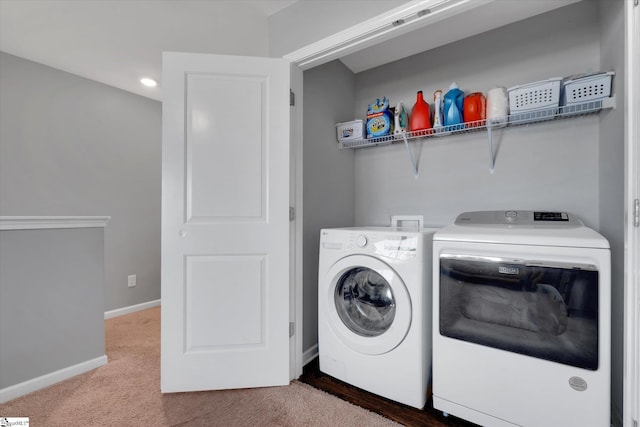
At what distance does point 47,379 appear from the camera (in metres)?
1.71

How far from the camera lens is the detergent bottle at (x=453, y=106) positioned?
6.10ft

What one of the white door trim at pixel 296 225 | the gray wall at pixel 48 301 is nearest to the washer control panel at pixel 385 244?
the white door trim at pixel 296 225

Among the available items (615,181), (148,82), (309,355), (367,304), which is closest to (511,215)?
(615,181)

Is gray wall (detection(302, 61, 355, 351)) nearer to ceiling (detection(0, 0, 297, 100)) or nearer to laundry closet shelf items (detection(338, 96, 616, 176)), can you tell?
laundry closet shelf items (detection(338, 96, 616, 176))

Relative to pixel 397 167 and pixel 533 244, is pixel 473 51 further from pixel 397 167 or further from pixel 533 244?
pixel 533 244

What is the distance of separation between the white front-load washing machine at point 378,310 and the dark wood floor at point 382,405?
0.04 metres

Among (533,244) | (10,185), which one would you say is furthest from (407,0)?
(10,185)

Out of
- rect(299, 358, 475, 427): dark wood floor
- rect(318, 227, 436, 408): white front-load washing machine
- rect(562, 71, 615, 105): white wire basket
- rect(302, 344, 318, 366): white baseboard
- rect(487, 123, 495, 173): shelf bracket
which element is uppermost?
rect(562, 71, 615, 105): white wire basket

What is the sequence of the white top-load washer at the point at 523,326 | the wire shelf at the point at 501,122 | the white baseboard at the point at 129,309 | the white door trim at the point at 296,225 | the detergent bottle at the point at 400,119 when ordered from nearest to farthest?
the white top-load washer at the point at 523,326, the wire shelf at the point at 501,122, the white door trim at the point at 296,225, the detergent bottle at the point at 400,119, the white baseboard at the point at 129,309

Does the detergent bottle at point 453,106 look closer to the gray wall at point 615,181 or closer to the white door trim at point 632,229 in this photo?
the gray wall at point 615,181

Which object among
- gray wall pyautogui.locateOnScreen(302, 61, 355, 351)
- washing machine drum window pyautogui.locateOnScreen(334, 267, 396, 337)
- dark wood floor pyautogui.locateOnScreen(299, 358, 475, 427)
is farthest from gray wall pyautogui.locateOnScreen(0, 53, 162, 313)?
washing machine drum window pyautogui.locateOnScreen(334, 267, 396, 337)

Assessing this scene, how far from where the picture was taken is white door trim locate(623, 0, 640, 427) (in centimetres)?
100

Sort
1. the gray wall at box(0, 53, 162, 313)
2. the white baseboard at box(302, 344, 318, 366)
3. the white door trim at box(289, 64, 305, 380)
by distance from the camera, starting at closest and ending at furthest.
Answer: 1. the white door trim at box(289, 64, 305, 380)
2. the white baseboard at box(302, 344, 318, 366)
3. the gray wall at box(0, 53, 162, 313)

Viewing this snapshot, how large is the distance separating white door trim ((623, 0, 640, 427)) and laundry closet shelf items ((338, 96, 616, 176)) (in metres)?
0.45
